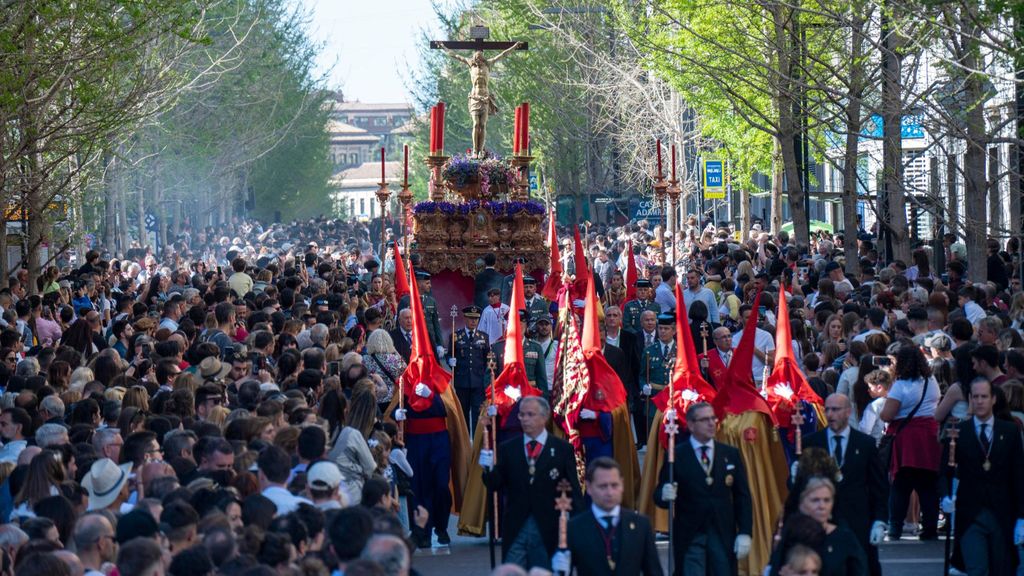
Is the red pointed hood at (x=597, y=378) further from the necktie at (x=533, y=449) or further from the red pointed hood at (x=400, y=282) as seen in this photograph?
the red pointed hood at (x=400, y=282)

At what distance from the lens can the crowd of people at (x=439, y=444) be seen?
8.41 m

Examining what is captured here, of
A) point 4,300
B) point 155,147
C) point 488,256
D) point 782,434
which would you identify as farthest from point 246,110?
point 782,434

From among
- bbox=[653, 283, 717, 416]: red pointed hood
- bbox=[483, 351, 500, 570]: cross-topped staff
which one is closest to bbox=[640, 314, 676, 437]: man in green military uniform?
bbox=[483, 351, 500, 570]: cross-topped staff

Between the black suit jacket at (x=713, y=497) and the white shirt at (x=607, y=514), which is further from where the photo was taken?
the black suit jacket at (x=713, y=497)

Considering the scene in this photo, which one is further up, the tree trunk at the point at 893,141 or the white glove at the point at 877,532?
the tree trunk at the point at 893,141

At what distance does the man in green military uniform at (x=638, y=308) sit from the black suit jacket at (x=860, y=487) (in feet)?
27.0

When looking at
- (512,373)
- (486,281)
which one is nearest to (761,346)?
(512,373)

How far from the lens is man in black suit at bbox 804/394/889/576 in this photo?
10.8 metres

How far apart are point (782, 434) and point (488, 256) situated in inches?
487

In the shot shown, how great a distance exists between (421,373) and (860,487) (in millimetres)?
3673

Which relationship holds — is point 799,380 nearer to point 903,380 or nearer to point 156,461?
point 903,380

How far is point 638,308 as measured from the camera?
19.4m

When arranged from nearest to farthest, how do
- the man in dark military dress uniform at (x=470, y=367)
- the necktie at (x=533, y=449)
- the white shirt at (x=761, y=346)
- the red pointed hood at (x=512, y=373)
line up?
1. the necktie at (x=533, y=449)
2. the red pointed hood at (x=512, y=373)
3. the white shirt at (x=761, y=346)
4. the man in dark military dress uniform at (x=470, y=367)

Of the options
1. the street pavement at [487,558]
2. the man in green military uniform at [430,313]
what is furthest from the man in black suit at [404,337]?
the street pavement at [487,558]
